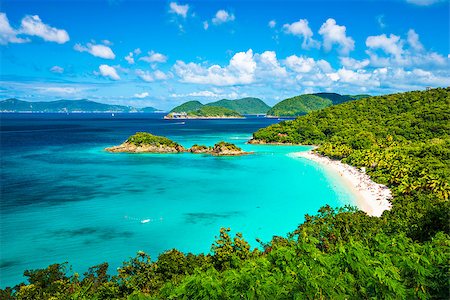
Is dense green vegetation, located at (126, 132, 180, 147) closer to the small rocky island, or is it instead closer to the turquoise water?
the small rocky island

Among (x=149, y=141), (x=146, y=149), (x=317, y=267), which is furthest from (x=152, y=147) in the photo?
(x=317, y=267)

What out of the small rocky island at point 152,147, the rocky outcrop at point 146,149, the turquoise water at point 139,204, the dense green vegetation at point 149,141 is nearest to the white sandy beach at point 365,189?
the turquoise water at point 139,204

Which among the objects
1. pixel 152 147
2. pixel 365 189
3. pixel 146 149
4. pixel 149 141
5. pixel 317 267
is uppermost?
pixel 317 267

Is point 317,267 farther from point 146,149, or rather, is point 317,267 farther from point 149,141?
point 149,141

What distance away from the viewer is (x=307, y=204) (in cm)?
4144

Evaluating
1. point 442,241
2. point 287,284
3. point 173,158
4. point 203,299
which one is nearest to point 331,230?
point 442,241

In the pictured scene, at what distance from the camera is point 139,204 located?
43.2 m

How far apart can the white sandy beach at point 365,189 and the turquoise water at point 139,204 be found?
2218 millimetres

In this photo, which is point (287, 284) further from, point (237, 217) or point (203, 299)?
point (237, 217)

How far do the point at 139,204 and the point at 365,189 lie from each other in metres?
32.8

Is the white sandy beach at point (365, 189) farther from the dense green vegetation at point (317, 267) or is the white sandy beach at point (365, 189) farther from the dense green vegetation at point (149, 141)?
the dense green vegetation at point (149, 141)

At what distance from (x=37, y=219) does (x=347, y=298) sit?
1470 inches

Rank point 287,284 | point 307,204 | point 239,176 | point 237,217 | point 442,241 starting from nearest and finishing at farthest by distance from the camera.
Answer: point 287,284
point 442,241
point 237,217
point 307,204
point 239,176

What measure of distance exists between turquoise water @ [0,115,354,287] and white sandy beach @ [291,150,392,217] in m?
2.22
